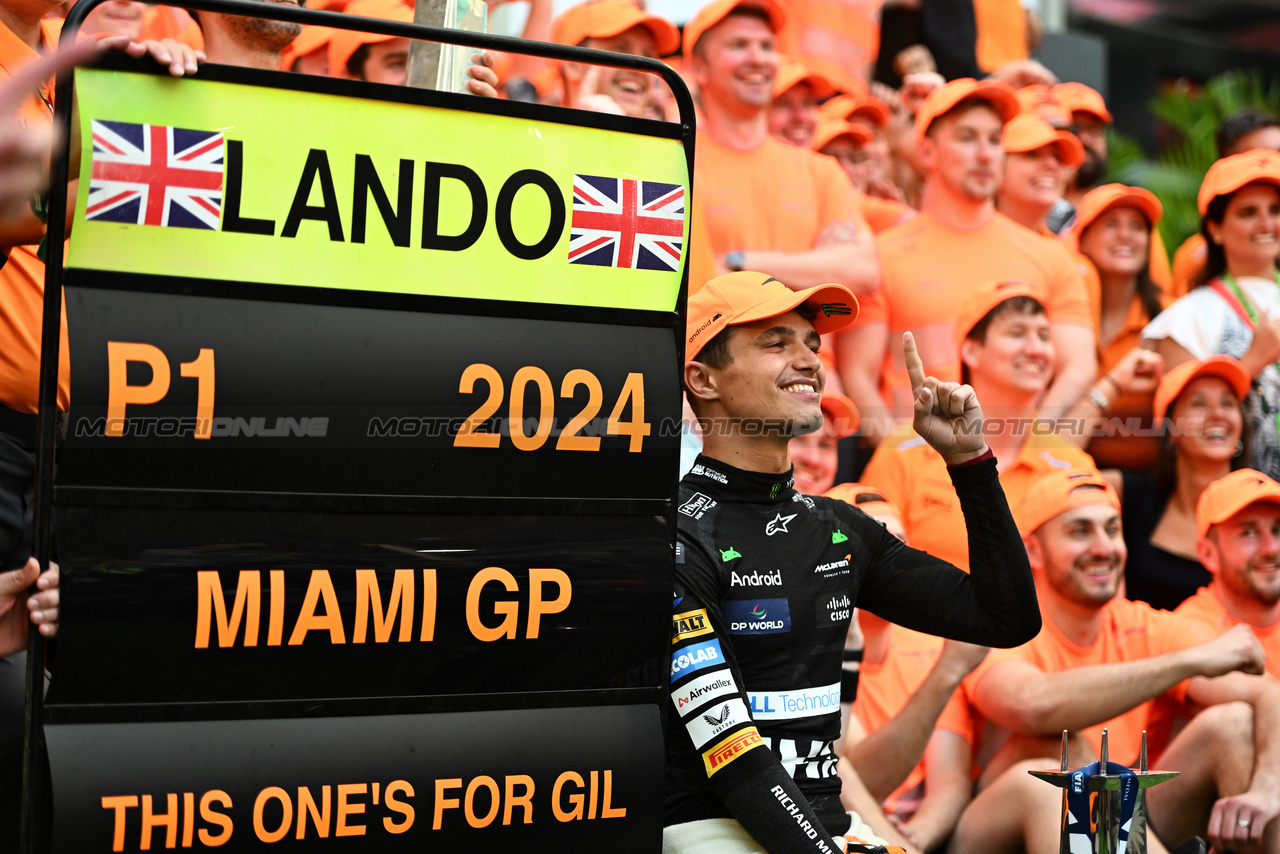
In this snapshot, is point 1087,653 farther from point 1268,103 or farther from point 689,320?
point 1268,103

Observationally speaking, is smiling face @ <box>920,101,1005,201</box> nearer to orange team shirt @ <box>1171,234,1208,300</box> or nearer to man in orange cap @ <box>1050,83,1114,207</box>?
orange team shirt @ <box>1171,234,1208,300</box>

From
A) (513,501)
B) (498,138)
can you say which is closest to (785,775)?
(513,501)

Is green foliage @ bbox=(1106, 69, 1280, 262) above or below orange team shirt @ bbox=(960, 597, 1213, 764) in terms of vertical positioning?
above

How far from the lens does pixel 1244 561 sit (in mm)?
5109

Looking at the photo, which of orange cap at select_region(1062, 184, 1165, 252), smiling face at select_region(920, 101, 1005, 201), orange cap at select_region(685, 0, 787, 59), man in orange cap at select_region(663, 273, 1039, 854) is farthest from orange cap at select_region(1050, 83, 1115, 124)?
man in orange cap at select_region(663, 273, 1039, 854)

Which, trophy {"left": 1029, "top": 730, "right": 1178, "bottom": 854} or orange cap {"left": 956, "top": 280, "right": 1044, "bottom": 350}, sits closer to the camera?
trophy {"left": 1029, "top": 730, "right": 1178, "bottom": 854}

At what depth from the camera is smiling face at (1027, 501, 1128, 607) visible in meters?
4.86

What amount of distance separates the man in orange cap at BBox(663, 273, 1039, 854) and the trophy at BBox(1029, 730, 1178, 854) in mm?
374

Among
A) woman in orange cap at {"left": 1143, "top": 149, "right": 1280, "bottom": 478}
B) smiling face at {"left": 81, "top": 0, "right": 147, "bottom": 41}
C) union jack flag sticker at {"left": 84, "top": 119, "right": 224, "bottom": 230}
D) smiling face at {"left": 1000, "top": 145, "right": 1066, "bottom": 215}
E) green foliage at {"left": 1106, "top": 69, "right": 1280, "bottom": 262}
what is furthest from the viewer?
green foliage at {"left": 1106, "top": 69, "right": 1280, "bottom": 262}

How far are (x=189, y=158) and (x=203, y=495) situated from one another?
59 cm

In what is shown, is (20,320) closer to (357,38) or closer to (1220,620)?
(357,38)

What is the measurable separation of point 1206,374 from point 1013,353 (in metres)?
0.84

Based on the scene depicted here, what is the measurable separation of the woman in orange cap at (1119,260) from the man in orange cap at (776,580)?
3.75 meters

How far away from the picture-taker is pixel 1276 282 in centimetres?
632
